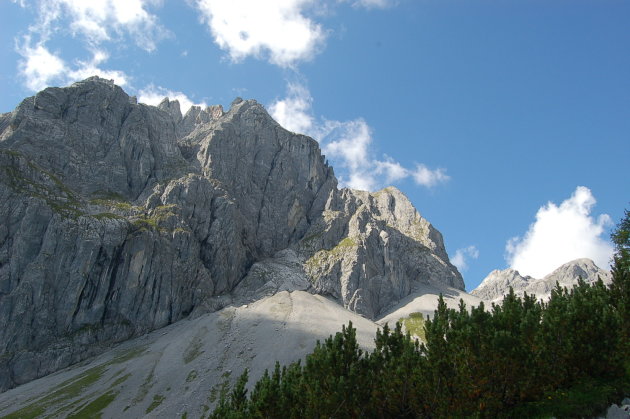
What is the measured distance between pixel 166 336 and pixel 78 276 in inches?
1403

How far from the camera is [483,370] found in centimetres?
2903

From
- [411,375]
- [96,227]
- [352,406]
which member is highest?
[96,227]

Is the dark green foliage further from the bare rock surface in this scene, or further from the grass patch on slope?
the grass patch on slope

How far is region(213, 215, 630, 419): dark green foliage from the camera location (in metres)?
28.9

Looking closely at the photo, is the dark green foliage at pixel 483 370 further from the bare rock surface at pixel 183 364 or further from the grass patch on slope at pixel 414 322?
the grass patch on slope at pixel 414 322

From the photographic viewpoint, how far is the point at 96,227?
166m

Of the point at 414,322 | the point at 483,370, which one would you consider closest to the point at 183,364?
the point at 414,322

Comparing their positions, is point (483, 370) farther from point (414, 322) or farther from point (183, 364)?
point (414, 322)

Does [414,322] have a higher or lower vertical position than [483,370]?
higher

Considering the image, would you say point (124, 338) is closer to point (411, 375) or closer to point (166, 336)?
point (166, 336)

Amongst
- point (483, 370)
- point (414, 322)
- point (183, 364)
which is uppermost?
point (414, 322)

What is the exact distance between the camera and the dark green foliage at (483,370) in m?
28.9

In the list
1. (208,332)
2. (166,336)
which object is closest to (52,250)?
(166,336)

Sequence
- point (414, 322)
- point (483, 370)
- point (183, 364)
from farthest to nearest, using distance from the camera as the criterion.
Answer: point (414, 322)
point (183, 364)
point (483, 370)
